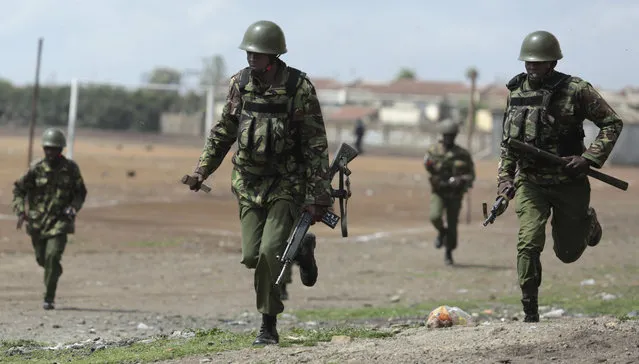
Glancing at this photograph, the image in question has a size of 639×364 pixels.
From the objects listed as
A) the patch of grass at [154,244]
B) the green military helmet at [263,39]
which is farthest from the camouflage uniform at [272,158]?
the patch of grass at [154,244]

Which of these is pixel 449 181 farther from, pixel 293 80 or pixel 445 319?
pixel 293 80

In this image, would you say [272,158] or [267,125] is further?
[272,158]

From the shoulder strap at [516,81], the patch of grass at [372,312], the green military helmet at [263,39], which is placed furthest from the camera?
the patch of grass at [372,312]

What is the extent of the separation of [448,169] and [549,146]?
8751 mm

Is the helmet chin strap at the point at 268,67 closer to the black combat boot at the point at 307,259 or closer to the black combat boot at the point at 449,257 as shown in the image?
the black combat boot at the point at 307,259

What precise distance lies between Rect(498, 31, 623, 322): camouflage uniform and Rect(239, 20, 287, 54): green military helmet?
1.95m

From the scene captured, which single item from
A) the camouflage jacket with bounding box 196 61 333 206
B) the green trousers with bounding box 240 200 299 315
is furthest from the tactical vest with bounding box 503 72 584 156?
the green trousers with bounding box 240 200 299 315

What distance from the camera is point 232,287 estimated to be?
51.2ft

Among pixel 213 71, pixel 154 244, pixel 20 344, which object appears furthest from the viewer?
pixel 213 71

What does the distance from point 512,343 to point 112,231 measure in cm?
1475

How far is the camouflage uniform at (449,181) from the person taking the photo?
1819 cm

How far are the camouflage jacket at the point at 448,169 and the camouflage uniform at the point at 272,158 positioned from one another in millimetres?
9652

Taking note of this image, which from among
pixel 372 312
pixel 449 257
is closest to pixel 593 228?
pixel 372 312

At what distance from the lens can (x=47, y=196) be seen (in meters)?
13.3
